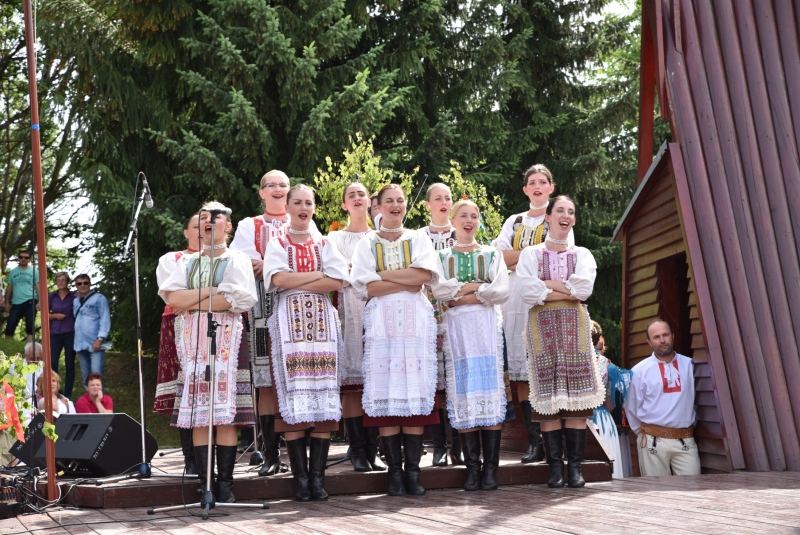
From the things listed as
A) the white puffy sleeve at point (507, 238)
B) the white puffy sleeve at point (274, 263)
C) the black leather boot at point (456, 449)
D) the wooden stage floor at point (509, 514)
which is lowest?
the wooden stage floor at point (509, 514)

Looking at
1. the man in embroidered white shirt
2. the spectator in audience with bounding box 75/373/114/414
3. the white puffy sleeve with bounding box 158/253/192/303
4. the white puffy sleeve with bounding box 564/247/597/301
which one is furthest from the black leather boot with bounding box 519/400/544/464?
the spectator in audience with bounding box 75/373/114/414

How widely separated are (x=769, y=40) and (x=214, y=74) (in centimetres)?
885

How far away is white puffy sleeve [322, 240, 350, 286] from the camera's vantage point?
20.7 ft

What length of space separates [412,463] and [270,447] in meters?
1.13

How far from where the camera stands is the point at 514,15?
18531mm

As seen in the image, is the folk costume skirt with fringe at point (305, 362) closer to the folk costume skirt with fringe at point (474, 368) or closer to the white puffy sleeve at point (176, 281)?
the white puffy sleeve at point (176, 281)

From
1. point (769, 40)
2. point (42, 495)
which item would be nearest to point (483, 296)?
point (42, 495)

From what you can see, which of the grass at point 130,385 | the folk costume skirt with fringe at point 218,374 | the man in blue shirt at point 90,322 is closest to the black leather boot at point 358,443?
the folk costume skirt with fringe at point 218,374

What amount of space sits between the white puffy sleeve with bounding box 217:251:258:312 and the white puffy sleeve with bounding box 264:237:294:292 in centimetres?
11

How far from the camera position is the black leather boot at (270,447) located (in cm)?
694

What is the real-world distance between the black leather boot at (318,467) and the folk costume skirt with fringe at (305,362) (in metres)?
0.10

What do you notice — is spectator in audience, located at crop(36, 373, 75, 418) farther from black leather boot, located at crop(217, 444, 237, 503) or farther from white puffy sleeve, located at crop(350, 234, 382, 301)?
white puffy sleeve, located at crop(350, 234, 382, 301)

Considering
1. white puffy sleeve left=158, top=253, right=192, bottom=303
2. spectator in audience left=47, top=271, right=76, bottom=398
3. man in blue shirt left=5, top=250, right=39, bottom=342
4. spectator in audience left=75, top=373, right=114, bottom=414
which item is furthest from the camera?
man in blue shirt left=5, top=250, right=39, bottom=342

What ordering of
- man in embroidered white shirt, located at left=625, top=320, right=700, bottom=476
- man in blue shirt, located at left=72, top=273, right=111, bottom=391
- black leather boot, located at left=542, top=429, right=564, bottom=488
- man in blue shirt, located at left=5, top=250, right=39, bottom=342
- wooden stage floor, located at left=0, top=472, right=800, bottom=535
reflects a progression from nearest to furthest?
wooden stage floor, located at left=0, top=472, right=800, bottom=535 < black leather boot, located at left=542, top=429, right=564, bottom=488 < man in embroidered white shirt, located at left=625, top=320, right=700, bottom=476 < man in blue shirt, located at left=72, top=273, right=111, bottom=391 < man in blue shirt, located at left=5, top=250, right=39, bottom=342
